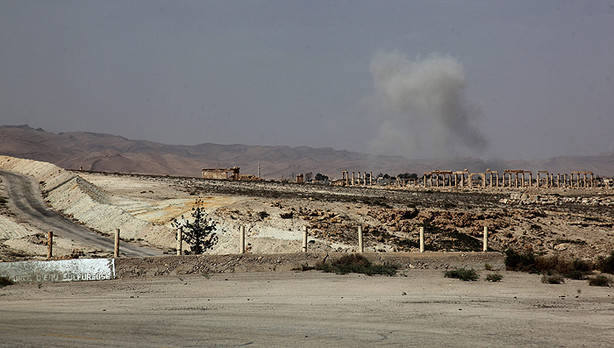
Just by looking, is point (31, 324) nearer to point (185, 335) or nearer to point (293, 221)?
point (185, 335)

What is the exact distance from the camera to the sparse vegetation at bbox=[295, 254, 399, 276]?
2509 centimetres

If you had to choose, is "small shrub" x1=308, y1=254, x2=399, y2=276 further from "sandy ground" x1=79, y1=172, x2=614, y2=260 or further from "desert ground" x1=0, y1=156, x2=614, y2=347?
"sandy ground" x1=79, y1=172, x2=614, y2=260

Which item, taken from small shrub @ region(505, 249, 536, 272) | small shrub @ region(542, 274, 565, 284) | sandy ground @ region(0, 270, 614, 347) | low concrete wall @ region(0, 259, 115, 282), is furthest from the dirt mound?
small shrub @ region(542, 274, 565, 284)

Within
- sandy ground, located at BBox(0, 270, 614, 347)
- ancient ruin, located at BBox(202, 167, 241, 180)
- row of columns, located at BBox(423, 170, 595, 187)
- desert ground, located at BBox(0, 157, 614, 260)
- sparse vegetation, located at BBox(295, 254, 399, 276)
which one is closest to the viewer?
sandy ground, located at BBox(0, 270, 614, 347)

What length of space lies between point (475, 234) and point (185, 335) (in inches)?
1316

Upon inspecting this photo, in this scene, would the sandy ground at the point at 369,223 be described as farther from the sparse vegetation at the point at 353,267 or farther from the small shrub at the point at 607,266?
the small shrub at the point at 607,266

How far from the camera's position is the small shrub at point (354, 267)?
2509 cm

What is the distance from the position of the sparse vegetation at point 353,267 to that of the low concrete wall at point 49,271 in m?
8.10

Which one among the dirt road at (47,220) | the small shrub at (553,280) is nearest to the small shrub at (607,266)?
the small shrub at (553,280)

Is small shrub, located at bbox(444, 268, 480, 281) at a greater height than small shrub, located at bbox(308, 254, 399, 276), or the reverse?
small shrub, located at bbox(308, 254, 399, 276)

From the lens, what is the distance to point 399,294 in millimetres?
19203

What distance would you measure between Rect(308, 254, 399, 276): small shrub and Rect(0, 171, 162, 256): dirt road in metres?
12.3

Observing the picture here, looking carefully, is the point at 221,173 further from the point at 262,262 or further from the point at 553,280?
the point at 553,280

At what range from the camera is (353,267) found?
2594 centimetres
